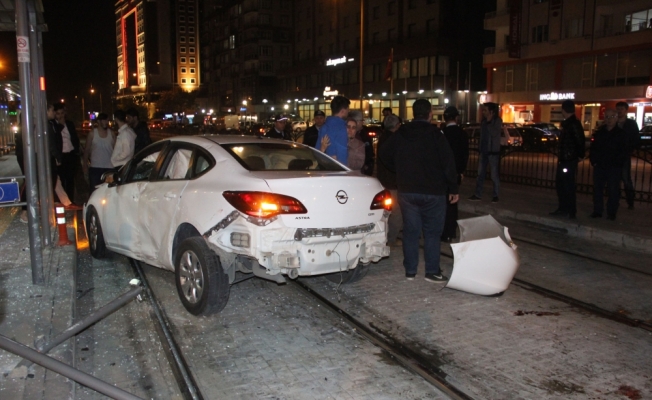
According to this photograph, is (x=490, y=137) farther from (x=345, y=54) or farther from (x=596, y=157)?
(x=345, y=54)

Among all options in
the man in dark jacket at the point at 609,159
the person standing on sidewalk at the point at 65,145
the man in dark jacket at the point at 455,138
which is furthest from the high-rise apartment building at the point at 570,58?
the person standing on sidewalk at the point at 65,145

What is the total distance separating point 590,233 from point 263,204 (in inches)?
247

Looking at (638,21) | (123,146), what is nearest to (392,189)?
(123,146)

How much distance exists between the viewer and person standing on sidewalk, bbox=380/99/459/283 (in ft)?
20.0

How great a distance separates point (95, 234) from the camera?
729 centimetres

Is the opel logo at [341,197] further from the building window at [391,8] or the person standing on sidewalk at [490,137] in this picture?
the building window at [391,8]

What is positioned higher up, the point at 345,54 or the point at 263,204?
the point at 345,54

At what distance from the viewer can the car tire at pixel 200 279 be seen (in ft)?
16.5

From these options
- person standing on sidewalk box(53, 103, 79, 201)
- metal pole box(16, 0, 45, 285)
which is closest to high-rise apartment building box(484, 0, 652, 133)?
person standing on sidewalk box(53, 103, 79, 201)

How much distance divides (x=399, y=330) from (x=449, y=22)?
5649cm

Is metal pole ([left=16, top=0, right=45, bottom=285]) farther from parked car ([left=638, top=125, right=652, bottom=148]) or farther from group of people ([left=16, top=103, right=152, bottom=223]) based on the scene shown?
parked car ([left=638, top=125, right=652, bottom=148])

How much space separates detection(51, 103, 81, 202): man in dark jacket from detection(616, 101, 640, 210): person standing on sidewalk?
9.63 meters

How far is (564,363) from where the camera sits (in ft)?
14.2

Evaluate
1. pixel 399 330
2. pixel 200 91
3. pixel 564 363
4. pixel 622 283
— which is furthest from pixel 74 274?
pixel 200 91
